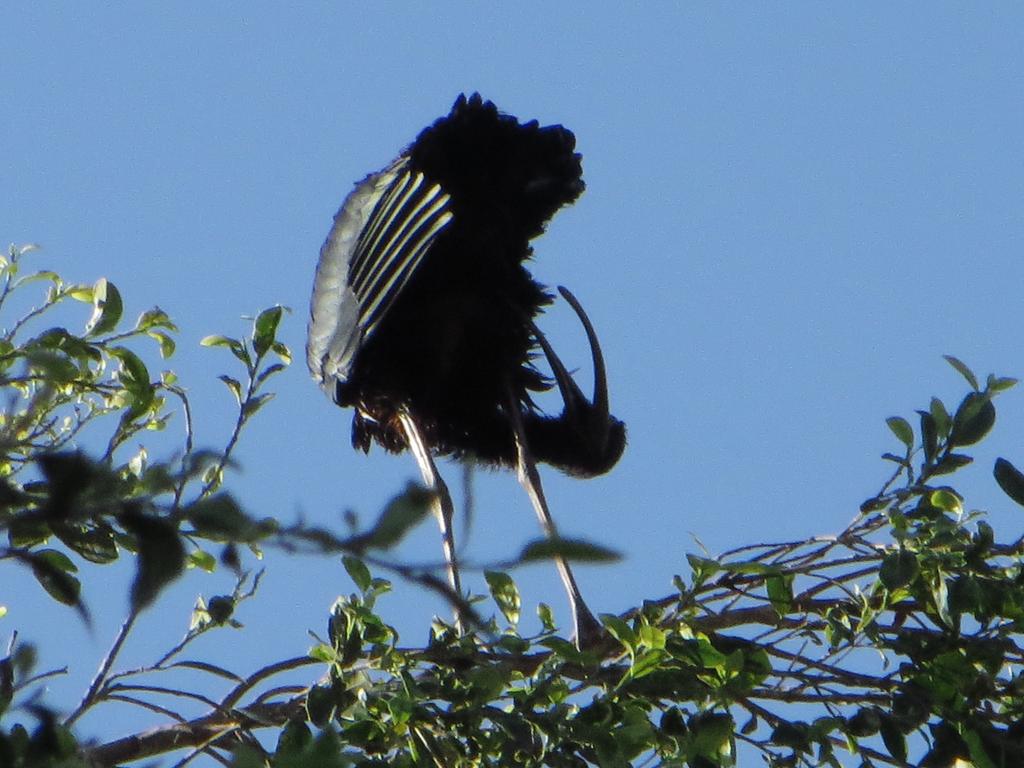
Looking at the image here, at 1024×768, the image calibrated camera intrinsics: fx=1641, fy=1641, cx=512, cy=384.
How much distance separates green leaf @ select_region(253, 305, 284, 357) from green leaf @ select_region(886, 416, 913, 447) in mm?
1480

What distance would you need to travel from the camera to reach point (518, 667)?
3.47 m

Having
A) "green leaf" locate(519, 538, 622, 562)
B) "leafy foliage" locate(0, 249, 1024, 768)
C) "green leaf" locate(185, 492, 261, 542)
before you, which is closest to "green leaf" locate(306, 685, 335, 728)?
"leafy foliage" locate(0, 249, 1024, 768)

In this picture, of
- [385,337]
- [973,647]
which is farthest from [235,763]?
[385,337]

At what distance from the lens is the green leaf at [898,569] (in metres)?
3.28

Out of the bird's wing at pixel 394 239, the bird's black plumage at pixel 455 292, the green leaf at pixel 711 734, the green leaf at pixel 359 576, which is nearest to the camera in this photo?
Answer: the green leaf at pixel 711 734

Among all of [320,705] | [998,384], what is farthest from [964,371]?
[320,705]

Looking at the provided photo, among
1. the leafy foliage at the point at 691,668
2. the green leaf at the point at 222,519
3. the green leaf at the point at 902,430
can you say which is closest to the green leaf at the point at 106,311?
the leafy foliage at the point at 691,668

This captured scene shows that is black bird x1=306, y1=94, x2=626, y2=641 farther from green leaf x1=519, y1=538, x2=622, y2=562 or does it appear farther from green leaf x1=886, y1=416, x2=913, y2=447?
green leaf x1=519, y1=538, x2=622, y2=562

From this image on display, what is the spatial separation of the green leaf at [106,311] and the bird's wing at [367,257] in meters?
1.24

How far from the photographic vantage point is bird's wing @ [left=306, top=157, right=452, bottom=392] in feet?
16.4

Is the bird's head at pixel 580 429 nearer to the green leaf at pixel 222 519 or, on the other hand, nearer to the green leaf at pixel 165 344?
the green leaf at pixel 165 344

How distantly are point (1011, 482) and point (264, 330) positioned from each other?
5.84 feet

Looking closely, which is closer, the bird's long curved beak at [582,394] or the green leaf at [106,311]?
the green leaf at [106,311]

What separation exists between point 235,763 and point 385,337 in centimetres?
358
